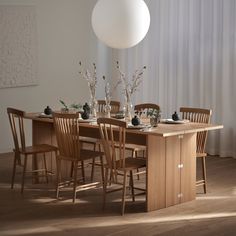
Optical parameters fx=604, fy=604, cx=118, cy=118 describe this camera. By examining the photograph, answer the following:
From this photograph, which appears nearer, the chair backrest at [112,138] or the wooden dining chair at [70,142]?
the chair backrest at [112,138]

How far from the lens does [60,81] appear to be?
8836 mm

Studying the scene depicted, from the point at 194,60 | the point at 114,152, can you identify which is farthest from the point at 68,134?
the point at 194,60

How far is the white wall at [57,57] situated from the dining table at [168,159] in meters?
2.64

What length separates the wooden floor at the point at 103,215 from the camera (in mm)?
4781

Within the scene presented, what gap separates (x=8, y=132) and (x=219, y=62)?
299 centimetres

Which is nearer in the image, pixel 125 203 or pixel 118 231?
pixel 118 231

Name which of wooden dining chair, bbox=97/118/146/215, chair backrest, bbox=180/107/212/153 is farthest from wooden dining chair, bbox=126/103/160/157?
wooden dining chair, bbox=97/118/146/215

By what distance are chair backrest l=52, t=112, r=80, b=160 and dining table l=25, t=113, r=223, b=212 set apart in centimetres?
21

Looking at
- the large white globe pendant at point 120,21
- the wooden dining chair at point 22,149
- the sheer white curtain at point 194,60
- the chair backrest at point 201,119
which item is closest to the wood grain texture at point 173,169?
the chair backrest at point 201,119

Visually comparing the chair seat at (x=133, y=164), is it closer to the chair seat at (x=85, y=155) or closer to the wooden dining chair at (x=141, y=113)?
the chair seat at (x=85, y=155)

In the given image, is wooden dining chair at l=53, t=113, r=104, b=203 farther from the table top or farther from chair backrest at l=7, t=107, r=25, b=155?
chair backrest at l=7, t=107, r=25, b=155

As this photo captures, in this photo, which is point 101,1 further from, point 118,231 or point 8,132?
point 8,132

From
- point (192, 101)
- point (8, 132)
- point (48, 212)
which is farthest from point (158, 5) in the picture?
point (48, 212)

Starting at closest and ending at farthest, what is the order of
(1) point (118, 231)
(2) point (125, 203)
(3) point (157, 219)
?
(1) point (118, 231) < (3) point (157, 219) < (2) point (125, 203)
